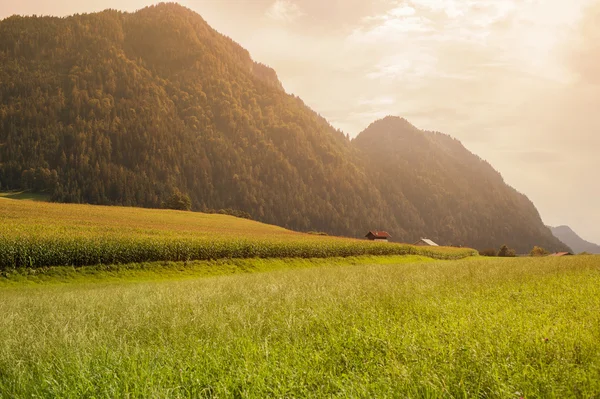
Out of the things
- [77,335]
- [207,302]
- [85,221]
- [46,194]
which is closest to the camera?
[77,335]

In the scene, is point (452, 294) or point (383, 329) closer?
point (383, 329)

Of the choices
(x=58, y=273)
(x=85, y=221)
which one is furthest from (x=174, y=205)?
(x=58, y=273)

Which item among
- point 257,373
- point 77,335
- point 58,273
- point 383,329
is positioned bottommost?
point 58,273

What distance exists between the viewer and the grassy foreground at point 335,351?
3.74m

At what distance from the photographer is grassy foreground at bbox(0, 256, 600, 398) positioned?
147 inches

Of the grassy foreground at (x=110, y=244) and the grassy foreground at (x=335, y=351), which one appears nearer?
the grassy foreground at (x=335, y=351)

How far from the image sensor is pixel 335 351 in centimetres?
503

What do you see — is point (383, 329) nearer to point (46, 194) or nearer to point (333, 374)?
point (333, 374)

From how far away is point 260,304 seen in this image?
27.2 ft

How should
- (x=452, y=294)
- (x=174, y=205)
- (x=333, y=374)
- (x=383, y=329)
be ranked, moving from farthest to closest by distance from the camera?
(x=174, y=205)
(x=452, y=294)
(x=383, y=329)
(x=333, y=374)

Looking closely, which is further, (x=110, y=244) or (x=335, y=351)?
(x=110, y=244)

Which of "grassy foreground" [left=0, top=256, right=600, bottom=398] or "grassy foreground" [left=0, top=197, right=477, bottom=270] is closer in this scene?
"grassy foreground" [left=0, top=256, right=600, bottom=398]

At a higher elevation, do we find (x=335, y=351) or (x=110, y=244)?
(x=335, y=351)

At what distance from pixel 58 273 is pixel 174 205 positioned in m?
83.9
